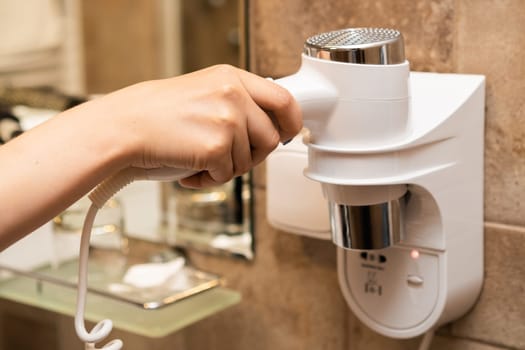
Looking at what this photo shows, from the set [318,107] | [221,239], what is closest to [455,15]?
[318,107]

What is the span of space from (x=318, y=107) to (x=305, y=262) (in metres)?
0.29

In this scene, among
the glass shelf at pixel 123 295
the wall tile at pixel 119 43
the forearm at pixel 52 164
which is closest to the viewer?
the forearm at pixel 52 164

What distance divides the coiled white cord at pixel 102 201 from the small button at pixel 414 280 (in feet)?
0.78

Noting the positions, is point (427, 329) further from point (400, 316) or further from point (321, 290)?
point (321, 290)

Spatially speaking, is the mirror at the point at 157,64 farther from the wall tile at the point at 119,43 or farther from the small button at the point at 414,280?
the small button at the point at 414,280

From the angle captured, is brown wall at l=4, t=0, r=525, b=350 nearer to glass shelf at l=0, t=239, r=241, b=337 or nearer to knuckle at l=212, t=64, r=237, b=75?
glass shelf at l=0, t=239, r=241, b=337

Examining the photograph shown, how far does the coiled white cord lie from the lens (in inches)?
23.5

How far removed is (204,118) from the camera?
1.83ft

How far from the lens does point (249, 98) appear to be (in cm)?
57

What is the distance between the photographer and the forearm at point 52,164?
0.55 m

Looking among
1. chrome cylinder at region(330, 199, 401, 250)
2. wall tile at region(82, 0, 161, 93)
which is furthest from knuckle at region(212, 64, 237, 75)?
wall tile at region(82, 0, 161, 93)

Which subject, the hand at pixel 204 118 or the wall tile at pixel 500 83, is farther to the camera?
the wall tile at pixel 500 83

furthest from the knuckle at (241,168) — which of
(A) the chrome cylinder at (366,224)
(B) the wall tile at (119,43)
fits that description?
(B) the wall tile at (119,43)

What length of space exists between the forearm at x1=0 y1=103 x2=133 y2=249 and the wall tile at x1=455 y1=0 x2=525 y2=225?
0.33 meters
